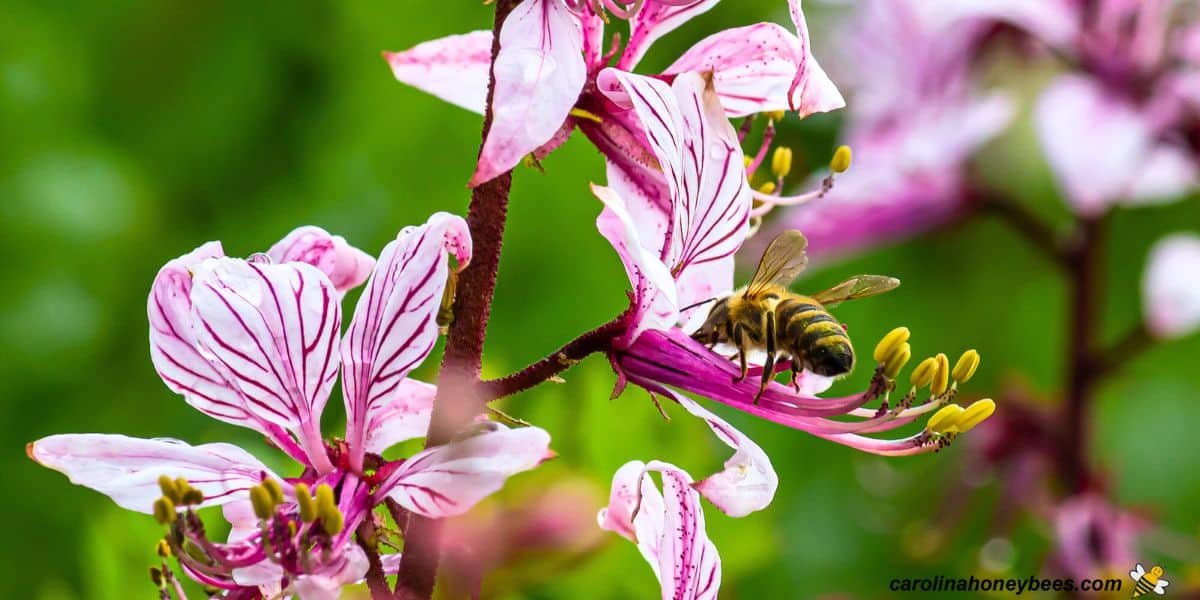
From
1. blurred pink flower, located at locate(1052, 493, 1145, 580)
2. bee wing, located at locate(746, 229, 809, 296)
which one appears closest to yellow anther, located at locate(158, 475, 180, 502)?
bee wing, located at locate(746, 229, 809, 296)

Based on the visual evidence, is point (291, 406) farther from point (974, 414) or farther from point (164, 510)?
point (974, 414)

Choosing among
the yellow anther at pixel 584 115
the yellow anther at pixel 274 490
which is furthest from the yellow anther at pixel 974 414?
the yellow anther at pixel 274 490

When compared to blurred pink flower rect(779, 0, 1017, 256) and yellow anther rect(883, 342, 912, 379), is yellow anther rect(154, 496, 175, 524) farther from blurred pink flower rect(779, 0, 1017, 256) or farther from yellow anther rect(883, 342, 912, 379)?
blurred pink flower rect(779, 0, 1017, 256)

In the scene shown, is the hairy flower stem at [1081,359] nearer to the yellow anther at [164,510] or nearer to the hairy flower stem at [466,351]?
the hairy flower stem at [466,351]

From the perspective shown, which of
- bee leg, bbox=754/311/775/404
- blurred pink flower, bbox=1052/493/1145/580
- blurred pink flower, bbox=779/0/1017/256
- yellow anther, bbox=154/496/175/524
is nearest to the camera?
yellow anther, bbox=154/496/175/524

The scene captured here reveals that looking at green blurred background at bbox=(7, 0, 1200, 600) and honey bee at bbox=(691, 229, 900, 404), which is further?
green blurred background at bbox=(7, 0, 1200, 600)

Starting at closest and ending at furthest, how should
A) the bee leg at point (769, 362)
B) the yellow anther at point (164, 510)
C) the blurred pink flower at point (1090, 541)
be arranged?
the yellow anther at point (164, 510) < the bee leg at point (769, 362) < the blurred pink flower at point (1090, 541)
